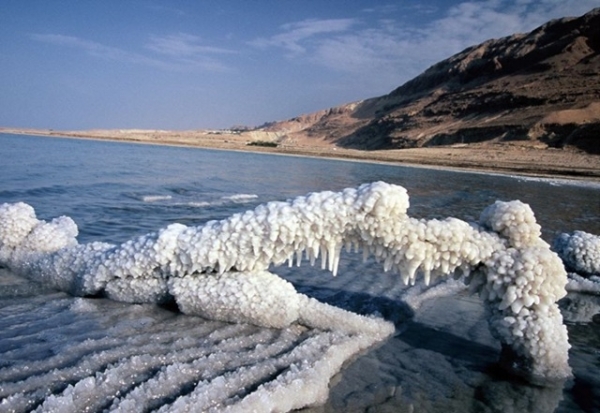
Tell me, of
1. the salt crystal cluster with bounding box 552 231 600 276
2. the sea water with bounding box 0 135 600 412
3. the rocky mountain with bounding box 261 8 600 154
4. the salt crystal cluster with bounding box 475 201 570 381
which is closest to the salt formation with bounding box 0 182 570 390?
the salt crystal cluster with bounding box 475 201 570 381

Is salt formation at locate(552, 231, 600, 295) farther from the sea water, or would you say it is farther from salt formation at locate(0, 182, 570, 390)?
salt formation at locate(0, 182, 570, 390)

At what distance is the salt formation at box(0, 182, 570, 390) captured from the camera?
2.74 m

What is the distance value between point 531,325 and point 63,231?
3.97 metres

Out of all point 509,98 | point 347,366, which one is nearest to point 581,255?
point 347,366

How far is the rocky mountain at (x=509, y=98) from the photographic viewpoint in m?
45.4

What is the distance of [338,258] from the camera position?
3.01 meters

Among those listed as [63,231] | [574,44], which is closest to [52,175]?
[63,231]

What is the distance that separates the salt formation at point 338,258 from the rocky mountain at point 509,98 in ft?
133

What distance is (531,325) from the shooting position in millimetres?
2729

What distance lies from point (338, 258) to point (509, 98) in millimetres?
64020

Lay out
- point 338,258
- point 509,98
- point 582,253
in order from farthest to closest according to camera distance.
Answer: point 509,98 < point 582,253 < point 338,258

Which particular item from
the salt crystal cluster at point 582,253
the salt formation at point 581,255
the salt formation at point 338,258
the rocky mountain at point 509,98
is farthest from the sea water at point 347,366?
the rocky mountain at point 509,98

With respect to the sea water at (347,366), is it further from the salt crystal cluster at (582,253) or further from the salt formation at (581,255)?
the salt crystal cluster at (582,253)

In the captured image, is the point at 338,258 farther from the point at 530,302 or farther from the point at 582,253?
the point at 582,253
